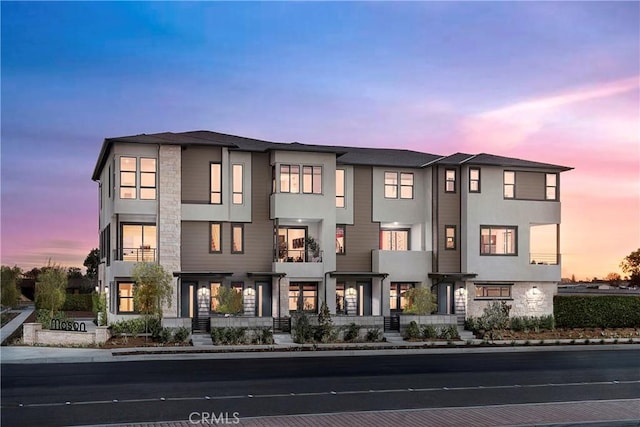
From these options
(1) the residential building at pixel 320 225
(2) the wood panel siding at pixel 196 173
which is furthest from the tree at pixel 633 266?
Answer: (2) the wood panel siding at pixel 196 173

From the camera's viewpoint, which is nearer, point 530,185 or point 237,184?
point 237,184

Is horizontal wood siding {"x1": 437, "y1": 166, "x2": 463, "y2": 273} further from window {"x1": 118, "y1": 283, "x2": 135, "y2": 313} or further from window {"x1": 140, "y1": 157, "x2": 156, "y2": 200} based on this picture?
window {"x1": 118, "y1": 283, "x2": 135, "y2": 313}

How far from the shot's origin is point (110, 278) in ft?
130

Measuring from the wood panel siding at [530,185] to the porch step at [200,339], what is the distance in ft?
66.0

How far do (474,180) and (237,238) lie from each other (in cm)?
1411

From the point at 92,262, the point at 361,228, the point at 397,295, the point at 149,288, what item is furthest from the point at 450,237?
the point at 92,262

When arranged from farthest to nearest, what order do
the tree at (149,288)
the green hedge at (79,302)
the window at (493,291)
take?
1. the green hedge at (79,302)
2. the window at (493,291)
3. the tree at (149,288)

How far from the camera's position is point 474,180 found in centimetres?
4316

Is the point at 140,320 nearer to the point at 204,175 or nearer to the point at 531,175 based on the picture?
the point at 204,175

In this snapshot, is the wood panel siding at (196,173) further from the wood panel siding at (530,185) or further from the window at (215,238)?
the wood panel siding at (530,185)

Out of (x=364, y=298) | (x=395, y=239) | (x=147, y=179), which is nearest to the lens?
(x=147, y=179)

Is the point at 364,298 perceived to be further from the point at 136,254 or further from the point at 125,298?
the point at 125,298

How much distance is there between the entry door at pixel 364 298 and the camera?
4334cm

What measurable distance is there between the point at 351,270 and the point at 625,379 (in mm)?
21611
